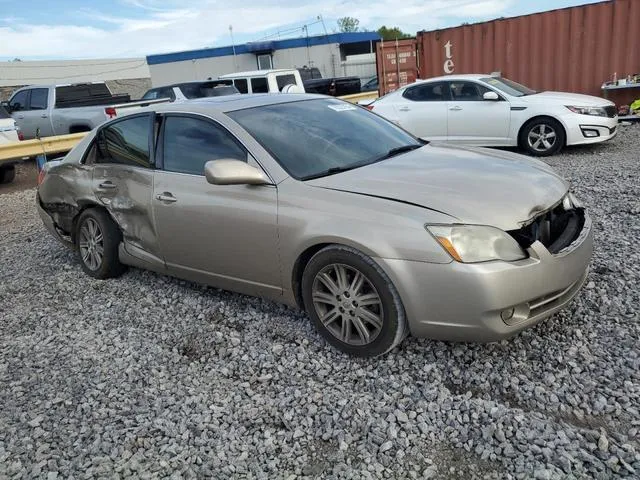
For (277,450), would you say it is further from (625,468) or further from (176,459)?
(625,468)

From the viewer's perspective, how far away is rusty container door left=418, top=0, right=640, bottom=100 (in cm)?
1163

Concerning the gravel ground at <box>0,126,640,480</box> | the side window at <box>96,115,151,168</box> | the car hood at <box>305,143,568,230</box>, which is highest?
the side window at <box>96,115,151,168</box>

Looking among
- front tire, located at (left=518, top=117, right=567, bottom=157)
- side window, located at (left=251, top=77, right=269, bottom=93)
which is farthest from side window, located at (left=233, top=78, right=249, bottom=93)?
front tire, located at (left=518, top=117, right=567, bottom=157)

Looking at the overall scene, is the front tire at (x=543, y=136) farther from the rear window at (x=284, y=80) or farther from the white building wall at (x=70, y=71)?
the white building wall at (x=70, y=71)

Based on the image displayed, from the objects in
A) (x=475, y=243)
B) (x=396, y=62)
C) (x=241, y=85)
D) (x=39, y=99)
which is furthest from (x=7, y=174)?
(x=475, y=243)

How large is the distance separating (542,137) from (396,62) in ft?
19.8

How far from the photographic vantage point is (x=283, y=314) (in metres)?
4.06

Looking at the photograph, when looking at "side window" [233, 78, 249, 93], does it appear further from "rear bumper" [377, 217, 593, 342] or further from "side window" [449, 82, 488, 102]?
"rear bumper" [377, 217, 593, 342]

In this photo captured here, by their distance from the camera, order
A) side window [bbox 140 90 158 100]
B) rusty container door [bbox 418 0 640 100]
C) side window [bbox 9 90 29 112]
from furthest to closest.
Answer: side window [bbox 140 90 158 100] < side window [bbox 9 90 29 112] < rusty container door [bbox 418 0 640 100]

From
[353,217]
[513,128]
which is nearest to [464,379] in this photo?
[353,217]

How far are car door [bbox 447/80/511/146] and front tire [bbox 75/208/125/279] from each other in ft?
22.9

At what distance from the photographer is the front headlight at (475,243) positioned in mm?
2869

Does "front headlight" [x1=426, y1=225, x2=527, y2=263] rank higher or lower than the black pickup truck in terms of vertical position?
lower

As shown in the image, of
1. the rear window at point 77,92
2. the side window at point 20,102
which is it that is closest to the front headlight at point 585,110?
the rear window at point 77,92
